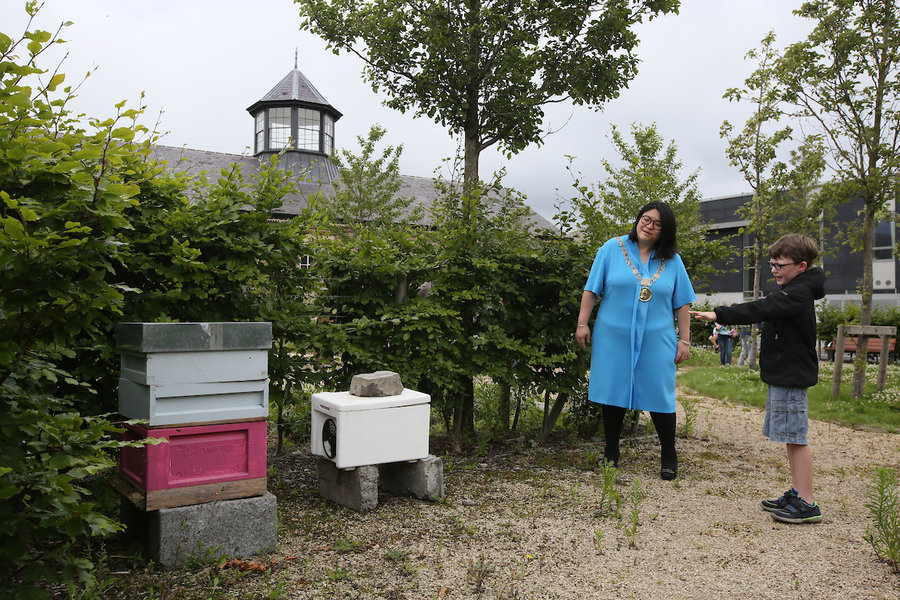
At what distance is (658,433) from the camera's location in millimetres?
4781

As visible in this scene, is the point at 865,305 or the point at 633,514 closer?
the point at 633,514

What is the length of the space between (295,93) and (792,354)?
89.5ft

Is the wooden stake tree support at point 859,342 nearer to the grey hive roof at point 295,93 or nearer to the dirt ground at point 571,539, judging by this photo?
the dirt ground at point 571,539

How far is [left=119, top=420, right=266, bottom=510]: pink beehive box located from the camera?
2.95 metres

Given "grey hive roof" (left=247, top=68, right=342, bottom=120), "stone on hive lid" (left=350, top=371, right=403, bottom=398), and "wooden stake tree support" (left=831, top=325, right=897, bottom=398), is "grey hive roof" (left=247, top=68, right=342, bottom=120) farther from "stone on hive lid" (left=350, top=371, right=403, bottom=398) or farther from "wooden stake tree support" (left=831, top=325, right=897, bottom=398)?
"stone on hive lid" (left=350, top=371, right=403, bottom=398)

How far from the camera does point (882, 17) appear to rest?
866 cm

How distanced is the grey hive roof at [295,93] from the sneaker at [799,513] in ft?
88.9

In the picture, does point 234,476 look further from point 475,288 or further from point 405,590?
point 475,288

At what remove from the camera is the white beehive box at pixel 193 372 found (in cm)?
292

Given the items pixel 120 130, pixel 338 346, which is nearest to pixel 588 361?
pixel 338 346

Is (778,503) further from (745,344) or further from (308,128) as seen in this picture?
(308,128)

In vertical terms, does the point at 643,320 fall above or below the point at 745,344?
above

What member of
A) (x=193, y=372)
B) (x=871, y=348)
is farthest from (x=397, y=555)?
(x=871, y=348)

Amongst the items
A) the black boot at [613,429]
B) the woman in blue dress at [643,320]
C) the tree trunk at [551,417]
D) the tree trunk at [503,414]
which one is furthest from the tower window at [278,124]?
the black boot at [613,429]
